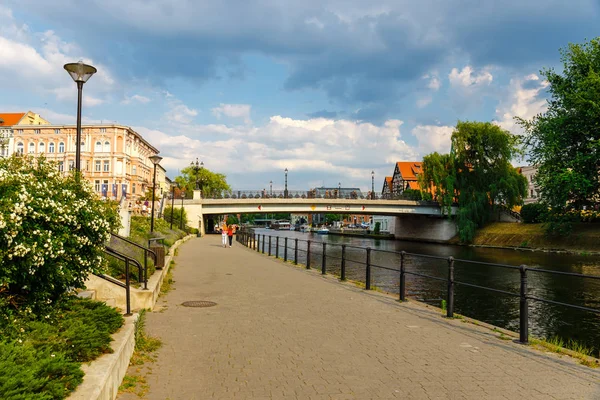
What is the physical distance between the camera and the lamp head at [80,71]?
9109 mm

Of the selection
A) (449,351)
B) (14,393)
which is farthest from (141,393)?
(449,351)

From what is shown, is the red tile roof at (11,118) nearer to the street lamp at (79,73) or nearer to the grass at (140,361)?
the street lamp at (79,73)

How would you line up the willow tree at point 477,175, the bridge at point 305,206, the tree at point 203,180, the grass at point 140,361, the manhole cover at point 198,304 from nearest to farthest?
the grass at point 140,361
the manhole cover at point 198,304
the willow tree at point 477,175
the bridge at point 305,206
the tree at point 203,180

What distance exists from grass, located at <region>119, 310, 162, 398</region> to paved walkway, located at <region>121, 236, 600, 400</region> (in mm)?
113

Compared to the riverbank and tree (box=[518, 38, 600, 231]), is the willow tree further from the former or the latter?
tree (box=[518, 38, 600, 231])

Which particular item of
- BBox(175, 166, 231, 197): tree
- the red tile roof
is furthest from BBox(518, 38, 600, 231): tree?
the red tile roof

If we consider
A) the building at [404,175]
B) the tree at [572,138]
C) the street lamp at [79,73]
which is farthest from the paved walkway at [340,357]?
the building at [404,175]

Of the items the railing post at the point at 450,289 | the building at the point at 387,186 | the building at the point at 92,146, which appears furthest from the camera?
the building at the point at 387,186

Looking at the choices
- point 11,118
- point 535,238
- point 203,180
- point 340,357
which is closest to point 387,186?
point 203,180

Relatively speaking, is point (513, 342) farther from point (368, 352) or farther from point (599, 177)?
point (599, 177)

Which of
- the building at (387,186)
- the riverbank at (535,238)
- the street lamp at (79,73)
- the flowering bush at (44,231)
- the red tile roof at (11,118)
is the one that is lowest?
the riverbank at (535,238)

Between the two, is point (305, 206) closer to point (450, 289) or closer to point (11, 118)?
point (450, 289)

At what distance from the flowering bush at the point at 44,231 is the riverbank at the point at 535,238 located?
124 feet

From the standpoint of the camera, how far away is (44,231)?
427cm
